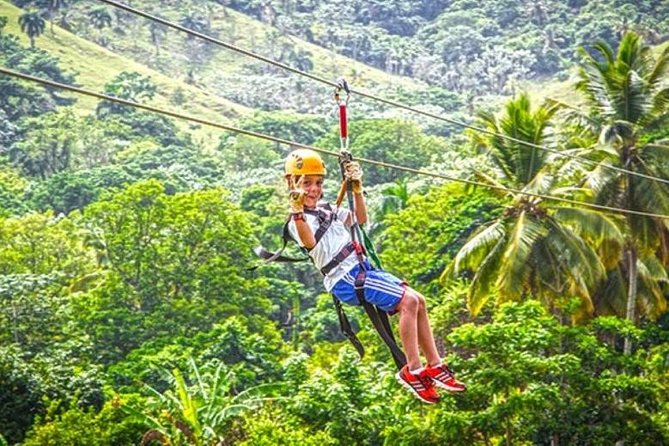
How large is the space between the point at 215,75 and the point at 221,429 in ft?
368

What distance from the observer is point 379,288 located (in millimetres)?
6738

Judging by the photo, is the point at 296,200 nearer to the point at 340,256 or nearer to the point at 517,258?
the point at 340,256

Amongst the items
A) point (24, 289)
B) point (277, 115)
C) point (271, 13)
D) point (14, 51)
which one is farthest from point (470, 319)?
point (271, 13)

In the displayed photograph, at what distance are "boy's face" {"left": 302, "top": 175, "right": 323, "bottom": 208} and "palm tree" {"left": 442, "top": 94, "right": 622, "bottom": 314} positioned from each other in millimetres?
15303

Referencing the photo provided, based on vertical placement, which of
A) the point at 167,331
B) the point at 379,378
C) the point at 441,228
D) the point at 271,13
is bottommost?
the point at 167,331

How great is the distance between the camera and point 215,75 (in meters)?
131

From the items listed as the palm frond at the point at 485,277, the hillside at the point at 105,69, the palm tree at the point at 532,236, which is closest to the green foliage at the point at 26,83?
the hillside at the point at 105,69

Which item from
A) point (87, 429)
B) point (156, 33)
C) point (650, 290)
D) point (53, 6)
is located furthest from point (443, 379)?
point (156, 33)

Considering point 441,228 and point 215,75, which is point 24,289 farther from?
point 215,75

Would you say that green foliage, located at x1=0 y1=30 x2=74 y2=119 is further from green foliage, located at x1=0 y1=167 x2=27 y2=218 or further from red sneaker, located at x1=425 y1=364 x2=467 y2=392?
red sneaker, located at x1=425 y1=364 x2=467 y2=392

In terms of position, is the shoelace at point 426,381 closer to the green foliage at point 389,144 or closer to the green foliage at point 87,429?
the green foliage at point 87,429

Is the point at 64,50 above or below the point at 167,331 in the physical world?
above

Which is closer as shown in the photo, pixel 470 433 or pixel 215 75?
pixel 470 433

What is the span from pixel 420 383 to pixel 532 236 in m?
→ 15.7
